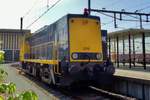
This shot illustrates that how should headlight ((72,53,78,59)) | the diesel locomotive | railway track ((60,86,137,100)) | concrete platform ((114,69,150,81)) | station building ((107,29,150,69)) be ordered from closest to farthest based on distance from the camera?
railway track ((60,86,137,100)) < the diesel locomotive < headlight ((72,53,78,59)) < concrete platform ((114,69,150,81)) < station building ((107,29,150,69))

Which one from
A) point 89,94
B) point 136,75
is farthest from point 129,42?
point 89,94

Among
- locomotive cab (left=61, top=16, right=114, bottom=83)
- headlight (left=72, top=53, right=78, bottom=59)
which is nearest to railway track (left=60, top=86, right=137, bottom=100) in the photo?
locomotive cab (left=61, top=16, right=114, bottom=83)

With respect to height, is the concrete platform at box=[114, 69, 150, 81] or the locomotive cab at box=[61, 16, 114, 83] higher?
the locomotive cab at box=[61, 16, 114, 83]

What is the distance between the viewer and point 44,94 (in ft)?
47.0

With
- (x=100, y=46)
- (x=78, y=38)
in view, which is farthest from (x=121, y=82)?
(x=78, y=38)

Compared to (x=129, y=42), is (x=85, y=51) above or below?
below

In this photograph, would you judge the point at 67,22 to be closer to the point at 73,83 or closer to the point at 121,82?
the point at 73,83

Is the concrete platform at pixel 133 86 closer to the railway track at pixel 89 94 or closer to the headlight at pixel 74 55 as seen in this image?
the railway track at pixel 89 94

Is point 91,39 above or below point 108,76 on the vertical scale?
above

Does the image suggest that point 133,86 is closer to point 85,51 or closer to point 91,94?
point 91,94

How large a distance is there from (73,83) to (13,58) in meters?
73.6

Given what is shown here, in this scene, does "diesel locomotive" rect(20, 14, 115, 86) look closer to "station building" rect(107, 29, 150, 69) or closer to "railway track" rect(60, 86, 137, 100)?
"railway track" rect(60, 86, 137, 100)

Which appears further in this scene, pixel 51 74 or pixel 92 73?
pixel 51 74

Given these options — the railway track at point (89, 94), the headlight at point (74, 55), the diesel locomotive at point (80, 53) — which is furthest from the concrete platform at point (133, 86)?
the headlight at point (74, 55)
